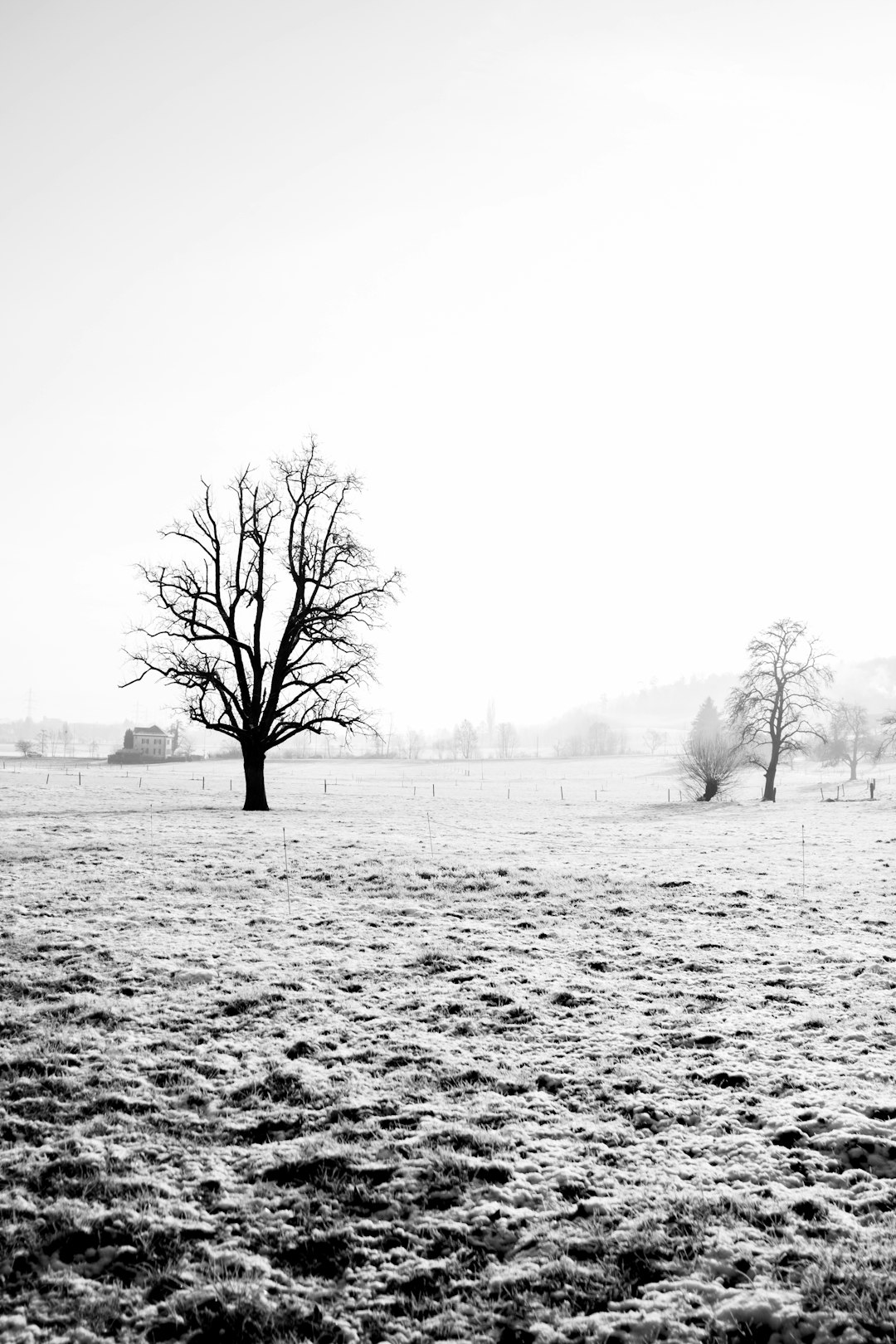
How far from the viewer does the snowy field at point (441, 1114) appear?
4188 millimetres

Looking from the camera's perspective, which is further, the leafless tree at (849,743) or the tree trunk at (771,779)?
the leafless tree at (849,743)

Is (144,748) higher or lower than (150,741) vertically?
lower

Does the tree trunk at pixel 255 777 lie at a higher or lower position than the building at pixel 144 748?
higher

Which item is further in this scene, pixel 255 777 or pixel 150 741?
pixel 150 741

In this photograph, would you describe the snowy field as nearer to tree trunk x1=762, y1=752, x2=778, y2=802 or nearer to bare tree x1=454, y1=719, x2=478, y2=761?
tree trunk x1=762, y1=752, x2=778, y2=802

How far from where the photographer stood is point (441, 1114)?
6.11 m

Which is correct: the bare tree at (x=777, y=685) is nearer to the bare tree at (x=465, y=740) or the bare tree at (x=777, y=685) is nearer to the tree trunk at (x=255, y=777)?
the tree trunk at (x=255, y=777)

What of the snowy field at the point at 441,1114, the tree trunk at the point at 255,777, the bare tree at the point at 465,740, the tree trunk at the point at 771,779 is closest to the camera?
the snowy field at the point at 441,1114

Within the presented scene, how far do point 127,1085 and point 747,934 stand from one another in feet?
29.3

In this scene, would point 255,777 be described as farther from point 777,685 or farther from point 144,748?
point 144,748

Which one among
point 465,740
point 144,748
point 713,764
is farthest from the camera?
point 465,740

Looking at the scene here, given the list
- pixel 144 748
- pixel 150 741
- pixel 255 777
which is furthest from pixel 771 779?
pixel 150 741

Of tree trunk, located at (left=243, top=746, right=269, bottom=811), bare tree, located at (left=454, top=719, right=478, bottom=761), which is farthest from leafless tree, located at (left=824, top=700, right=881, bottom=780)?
bare tree, located at (left=454, top=719, right=478, bottom=761)

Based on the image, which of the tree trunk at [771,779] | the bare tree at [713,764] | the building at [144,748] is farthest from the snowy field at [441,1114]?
the building at [144,748]
